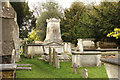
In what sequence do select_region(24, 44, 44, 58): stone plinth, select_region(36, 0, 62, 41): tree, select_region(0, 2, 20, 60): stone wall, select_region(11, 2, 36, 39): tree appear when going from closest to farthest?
select_region(0, 2, 20, 60): stone wall, select_region(24, 44, 44, 58): stone plinth, select_region(11, 2, 36, 39): tree, select_region(36, 0, 62, 41): tree

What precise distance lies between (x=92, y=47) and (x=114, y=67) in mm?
18041

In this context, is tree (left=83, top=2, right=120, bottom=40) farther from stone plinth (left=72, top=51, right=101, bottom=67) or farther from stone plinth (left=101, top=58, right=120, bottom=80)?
stone plinth (left=101, top=58, right=120, bottom=80)

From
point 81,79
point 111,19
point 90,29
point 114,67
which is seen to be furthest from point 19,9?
point 114,67

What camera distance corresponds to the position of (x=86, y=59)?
314 inches

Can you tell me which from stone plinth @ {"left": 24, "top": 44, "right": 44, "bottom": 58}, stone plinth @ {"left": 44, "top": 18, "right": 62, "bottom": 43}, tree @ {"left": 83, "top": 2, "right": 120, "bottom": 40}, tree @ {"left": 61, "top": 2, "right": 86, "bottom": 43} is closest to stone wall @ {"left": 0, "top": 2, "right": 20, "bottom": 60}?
stone plinth @ {"left": 24, "top": 44, "right": 44, "bottom": 58}

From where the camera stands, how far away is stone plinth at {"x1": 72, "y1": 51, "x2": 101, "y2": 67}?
25.8 ft

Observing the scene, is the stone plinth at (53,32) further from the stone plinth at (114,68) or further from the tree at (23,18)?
the stone plinth at (114,68)

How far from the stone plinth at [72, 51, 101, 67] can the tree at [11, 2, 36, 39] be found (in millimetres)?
11522

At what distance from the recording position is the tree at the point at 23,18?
16.6 metres

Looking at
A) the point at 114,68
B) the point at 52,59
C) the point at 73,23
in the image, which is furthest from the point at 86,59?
the point at 73,23

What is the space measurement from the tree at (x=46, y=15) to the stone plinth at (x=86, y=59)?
74.2 ft

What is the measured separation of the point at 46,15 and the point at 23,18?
13.0m

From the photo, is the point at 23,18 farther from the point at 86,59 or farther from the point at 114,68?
the point at 114,68

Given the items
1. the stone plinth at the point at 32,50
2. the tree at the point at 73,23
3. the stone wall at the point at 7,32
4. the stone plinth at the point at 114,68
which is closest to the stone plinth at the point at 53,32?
the stone plinth at the point at 32,50
